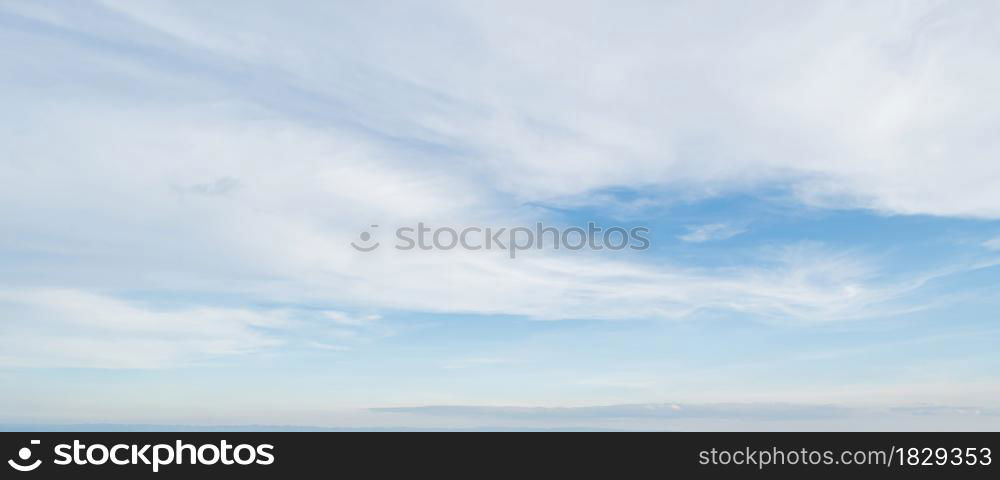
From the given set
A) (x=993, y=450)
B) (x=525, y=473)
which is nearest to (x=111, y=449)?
(x=525, y=473)

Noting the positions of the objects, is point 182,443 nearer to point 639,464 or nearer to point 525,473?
point 525,473

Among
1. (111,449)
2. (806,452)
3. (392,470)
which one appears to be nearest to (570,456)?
(392,470)

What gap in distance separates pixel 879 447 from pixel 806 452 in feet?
29.5

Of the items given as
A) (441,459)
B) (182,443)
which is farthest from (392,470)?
(182,443)

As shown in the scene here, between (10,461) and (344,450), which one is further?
(344,450)

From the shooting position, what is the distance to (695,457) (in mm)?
111188

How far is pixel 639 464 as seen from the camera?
370 feet

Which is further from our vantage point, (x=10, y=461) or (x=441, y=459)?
(x=441, y=459)

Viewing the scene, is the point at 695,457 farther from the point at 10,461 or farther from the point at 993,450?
the point at 10,461

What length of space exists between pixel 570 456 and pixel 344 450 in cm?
2899

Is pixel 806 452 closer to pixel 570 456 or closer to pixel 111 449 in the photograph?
pixel 570 456

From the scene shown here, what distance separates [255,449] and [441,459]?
23173 millimetres

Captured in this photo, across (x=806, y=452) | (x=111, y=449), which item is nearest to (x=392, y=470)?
(x=111, y=449)

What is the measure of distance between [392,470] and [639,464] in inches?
1240
